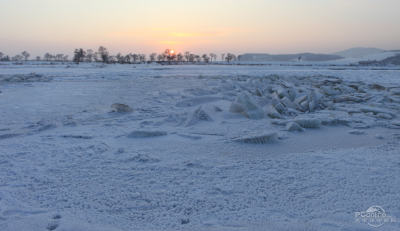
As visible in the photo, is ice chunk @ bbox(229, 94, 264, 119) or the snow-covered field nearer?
the snow-covered field

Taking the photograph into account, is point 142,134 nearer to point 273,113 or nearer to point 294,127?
point 294,127

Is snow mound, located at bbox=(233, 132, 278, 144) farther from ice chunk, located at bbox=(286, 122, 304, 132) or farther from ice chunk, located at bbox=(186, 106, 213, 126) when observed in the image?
ice chunk, located at bbox=(186, 106, 213, 126)

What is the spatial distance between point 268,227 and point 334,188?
0.69 metres

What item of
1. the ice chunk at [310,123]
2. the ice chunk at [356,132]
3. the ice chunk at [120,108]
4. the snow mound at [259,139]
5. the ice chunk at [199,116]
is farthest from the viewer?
the ice chunk at [120,108]

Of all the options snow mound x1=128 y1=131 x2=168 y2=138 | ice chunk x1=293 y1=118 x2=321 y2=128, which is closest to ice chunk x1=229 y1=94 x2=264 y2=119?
ice chunk x1=293 y1=118 x2=321 y2=128

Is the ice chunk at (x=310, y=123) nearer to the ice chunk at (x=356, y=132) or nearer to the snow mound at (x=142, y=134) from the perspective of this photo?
the ice chunk at (x=356, y=132)

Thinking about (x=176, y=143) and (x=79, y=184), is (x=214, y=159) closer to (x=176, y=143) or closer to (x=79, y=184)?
(x=176, y=143)

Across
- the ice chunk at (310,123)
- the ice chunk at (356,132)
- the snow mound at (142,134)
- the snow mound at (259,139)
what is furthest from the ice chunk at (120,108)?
the ice chunk at (356,132)

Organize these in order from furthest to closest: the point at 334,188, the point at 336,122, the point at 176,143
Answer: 1. the point at 336,122
2. the point at 176,143
3. the point at 334,188

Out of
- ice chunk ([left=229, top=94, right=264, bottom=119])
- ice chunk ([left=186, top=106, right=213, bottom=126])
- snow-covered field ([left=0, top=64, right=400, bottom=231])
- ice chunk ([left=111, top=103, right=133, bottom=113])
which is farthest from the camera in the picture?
ice chunk ([left=111, top=103, right=133, bottom=113])

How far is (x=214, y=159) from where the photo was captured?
2.66 metres

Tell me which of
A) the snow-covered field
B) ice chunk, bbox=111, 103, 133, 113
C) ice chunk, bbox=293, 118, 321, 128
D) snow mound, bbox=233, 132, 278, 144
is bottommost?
the snow-covered field

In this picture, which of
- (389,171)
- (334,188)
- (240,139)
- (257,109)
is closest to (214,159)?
(240,139)

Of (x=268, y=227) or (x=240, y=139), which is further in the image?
(x=240, y=139)
